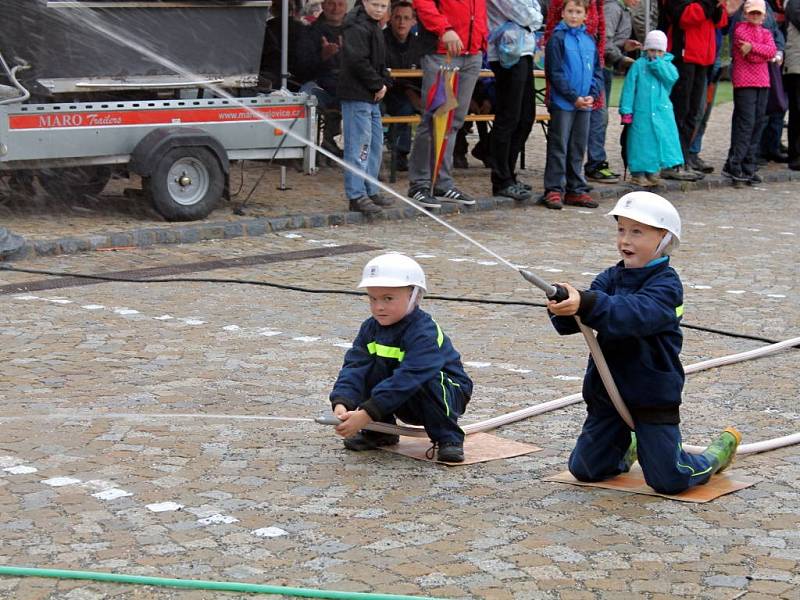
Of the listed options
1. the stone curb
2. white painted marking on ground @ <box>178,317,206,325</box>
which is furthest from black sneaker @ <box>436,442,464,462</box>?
the stone curb

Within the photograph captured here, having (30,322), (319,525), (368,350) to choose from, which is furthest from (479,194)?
(319,525)

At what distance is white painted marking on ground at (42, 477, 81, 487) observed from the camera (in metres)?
5.73

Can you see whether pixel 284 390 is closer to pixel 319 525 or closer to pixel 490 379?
pixel 490 379

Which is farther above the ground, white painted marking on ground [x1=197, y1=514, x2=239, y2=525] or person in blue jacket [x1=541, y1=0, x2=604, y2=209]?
person in blue jacket [x1=541, y1=0, x2=604, y2=209]

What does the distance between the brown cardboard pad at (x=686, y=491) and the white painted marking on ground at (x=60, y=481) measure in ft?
6.32

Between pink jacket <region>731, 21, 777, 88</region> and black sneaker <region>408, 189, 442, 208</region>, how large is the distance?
15.6ft

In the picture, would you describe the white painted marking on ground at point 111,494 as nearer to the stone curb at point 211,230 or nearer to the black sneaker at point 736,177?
the stone curb at point 211,230

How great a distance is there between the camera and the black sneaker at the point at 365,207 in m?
13.3

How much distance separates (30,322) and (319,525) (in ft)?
13.4

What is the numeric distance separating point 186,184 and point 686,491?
7.72 m

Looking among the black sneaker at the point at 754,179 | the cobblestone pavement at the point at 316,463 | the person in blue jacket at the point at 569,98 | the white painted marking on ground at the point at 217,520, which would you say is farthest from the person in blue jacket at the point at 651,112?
the white painted marking on ground at the point at 217,520

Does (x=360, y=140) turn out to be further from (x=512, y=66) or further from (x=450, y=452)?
(x=450, y=452)

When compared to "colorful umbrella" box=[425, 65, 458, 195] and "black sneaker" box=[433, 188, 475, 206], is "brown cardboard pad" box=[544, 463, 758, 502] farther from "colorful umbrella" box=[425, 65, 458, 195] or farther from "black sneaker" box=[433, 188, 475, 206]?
"black sneaker" box=[433, 188, 475, 206]

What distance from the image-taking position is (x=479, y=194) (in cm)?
1519
